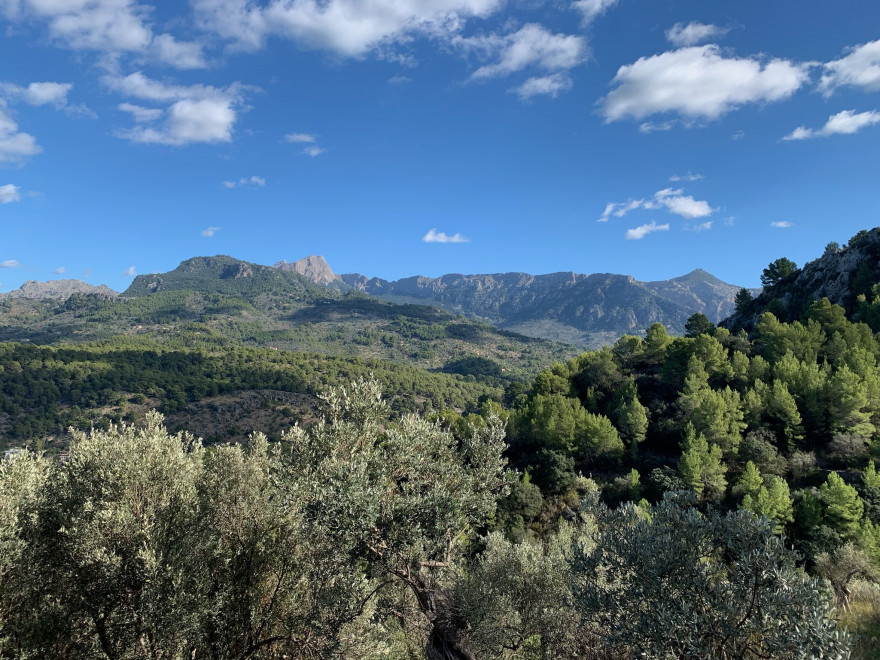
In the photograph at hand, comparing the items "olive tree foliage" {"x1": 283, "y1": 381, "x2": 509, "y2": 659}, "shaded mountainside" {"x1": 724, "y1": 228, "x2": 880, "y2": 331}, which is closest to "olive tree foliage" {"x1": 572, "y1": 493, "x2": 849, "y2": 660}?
"olive tree foliage" {"x1": 283, "y1": 381, "x2": 509, "y2": 659}

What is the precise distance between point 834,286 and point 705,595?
101900 millimetres

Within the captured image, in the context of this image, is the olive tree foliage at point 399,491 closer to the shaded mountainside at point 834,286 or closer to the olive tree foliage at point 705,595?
the olive tree foliage at point 705,595

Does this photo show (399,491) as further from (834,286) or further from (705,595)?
(834,286)

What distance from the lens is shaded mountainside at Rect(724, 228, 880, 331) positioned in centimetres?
7425

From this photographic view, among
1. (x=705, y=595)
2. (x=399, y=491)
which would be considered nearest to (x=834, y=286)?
(x=705, y=595)

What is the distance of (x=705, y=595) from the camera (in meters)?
8.66

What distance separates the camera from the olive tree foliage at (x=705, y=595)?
725cm

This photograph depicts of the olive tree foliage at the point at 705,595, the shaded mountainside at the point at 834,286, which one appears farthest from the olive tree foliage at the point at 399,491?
the shaded mountainside at the point at 834,286

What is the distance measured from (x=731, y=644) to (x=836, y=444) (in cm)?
5360

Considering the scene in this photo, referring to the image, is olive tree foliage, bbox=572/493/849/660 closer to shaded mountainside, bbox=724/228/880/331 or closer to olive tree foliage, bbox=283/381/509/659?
olive tree foliage, bbox=283/381/509/659

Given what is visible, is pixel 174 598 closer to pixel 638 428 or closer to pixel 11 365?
pixel 638 428

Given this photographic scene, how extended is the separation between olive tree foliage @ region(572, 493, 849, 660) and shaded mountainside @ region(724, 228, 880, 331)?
275 feet

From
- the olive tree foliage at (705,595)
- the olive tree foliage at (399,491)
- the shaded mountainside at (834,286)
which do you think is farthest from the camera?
the shaded mountainside at (834,286)

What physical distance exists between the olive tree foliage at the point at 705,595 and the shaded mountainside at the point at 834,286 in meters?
83.8
